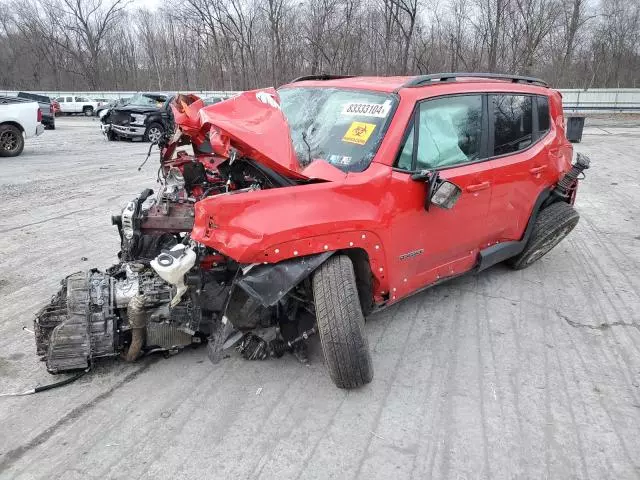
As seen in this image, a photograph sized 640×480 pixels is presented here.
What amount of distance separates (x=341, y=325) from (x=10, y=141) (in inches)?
527

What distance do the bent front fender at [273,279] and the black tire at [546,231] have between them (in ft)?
9.35

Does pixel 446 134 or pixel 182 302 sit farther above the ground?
pixel 446 134

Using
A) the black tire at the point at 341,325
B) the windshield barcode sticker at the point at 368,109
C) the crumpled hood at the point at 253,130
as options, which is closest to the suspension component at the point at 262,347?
the black tire at the point at 341,325

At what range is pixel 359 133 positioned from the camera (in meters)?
3.61

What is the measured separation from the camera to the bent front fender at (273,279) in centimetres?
294

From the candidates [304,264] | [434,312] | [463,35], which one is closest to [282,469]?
[304,264]

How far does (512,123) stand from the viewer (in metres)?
4.57

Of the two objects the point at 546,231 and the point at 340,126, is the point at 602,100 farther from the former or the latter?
the point at 340,126

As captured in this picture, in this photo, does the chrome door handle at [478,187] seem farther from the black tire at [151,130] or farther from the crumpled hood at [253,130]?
the black tire at [151,130]

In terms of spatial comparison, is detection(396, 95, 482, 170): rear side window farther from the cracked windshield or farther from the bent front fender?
the bent front fender

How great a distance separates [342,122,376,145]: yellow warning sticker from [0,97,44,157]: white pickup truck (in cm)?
1220

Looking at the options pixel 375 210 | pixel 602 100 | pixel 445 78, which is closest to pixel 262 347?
pixel 375 210

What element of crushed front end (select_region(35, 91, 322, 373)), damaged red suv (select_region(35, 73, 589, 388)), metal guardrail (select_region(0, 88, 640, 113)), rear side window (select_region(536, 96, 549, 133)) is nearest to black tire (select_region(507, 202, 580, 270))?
damaged red suv (select_region(35, 73, 589, 388))

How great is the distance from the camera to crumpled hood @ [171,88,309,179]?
3230 mm
